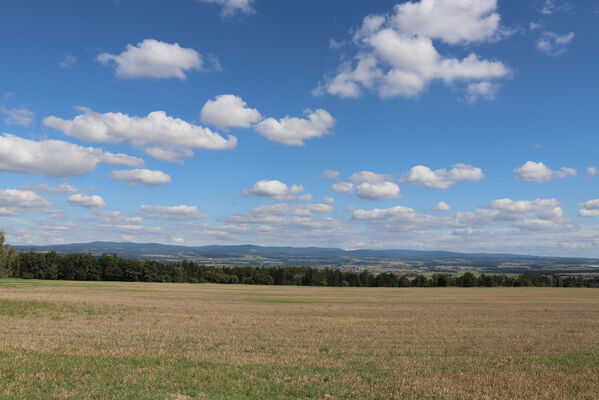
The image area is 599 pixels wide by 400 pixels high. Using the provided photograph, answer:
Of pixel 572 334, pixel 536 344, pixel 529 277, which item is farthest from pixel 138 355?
pixel 529 277

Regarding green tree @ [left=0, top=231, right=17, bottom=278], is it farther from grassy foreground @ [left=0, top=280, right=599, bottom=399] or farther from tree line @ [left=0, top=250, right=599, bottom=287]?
grassy foreground @ [left=0, top=280, right=599, bottom=399]

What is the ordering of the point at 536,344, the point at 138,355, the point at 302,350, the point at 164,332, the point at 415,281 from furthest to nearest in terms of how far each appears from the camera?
the point at 415,281 < the point at 164,332 < the point at 536,344 < the point at 302,350 < the point at 138,355

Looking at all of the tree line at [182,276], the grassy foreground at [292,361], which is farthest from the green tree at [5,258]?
the grassy foreground at [292,361]

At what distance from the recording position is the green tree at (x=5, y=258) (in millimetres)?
84062

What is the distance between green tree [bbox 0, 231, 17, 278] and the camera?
84.1 metres

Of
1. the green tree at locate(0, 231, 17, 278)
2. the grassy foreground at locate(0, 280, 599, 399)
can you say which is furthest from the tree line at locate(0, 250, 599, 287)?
the grassy foreground at locate(0, 280, 599, 399)

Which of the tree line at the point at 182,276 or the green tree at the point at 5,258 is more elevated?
the green tree at the point at 5,258

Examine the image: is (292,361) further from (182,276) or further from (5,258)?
(182,276)

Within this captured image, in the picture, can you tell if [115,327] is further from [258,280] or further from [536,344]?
[258,280]

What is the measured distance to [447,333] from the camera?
23047 mm

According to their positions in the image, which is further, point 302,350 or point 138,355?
point 302,350

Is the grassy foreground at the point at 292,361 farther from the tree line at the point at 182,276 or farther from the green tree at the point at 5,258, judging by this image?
the tree line at the point at 182,276

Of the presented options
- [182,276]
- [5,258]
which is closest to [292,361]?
[5,258]

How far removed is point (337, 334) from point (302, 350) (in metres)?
5.82
